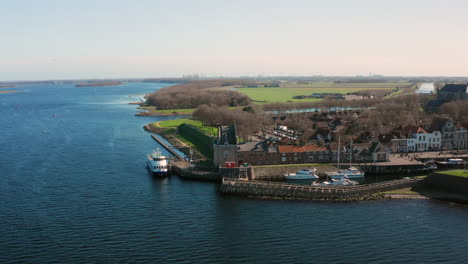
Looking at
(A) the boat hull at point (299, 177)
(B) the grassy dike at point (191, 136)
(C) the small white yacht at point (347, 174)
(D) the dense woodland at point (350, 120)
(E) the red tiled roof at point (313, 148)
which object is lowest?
(A) the boat hull at point (299, 177)

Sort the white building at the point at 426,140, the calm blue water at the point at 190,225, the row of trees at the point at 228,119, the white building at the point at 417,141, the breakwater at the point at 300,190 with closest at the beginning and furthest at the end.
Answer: the calm blue water at the point at 190,225, the breakwater at the point at 300,190, the white building at the point at 417,141, the white building at the point at 426,140, the row of trees at the point at 228,119

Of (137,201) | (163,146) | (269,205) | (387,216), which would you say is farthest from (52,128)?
(387,216)

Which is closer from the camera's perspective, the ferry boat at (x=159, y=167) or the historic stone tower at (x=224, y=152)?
the ferry boat at (x=159, y=167)

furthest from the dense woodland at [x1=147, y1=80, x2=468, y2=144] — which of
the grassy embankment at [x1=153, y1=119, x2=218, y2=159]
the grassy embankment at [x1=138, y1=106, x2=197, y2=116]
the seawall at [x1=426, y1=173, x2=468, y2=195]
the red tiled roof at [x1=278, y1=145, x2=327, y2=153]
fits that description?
the seawall at [x1=426, y1=173, x2=468, y2=195]

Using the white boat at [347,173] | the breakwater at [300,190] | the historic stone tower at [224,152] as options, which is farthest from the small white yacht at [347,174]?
the historic stone tower at [224,152]

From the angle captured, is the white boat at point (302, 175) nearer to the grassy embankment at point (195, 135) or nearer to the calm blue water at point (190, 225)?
the calm blue water at point (190, 225)

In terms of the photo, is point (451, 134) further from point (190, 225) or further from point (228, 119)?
point (190, 225)
